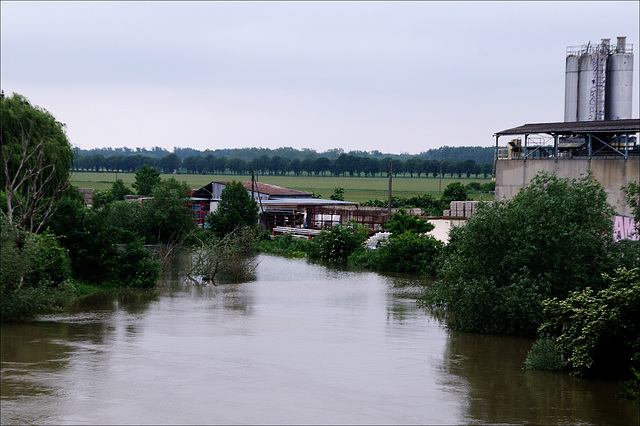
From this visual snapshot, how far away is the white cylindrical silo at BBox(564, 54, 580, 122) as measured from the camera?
43.0m

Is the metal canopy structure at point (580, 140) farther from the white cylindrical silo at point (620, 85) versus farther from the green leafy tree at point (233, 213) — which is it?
the green leafy tree at point (233, 213)

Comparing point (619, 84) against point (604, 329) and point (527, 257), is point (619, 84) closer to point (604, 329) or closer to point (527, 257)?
point (527, 257)

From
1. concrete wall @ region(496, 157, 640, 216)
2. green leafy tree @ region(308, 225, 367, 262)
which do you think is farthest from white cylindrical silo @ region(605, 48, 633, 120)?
green leafy tree @ region(308, 225, 367, 262)

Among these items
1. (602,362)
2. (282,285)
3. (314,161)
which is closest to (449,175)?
(314,161)

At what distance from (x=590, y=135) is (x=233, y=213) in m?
27.1

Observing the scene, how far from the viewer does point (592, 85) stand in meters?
42.2

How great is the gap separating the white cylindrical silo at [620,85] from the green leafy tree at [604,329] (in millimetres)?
26164

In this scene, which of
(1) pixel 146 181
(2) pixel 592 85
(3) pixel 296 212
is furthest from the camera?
(1) pixel 146 181

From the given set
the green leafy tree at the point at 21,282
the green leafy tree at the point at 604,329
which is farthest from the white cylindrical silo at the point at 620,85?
the green leafy tree at the point at 21,282

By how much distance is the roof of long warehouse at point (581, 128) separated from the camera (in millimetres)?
32281

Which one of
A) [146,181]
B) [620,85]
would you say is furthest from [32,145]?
[146,181]

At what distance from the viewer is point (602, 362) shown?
18.2 metres

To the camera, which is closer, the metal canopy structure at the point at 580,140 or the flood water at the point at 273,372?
the flood water at the point at 273,372

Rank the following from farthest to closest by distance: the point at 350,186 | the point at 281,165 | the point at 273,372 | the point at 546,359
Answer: the point at 281,165, the point at 350,186, the point at 546,359, the point at 273,372
